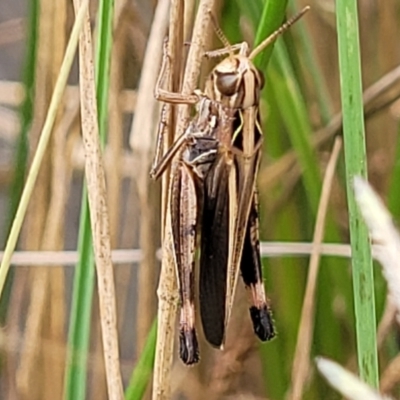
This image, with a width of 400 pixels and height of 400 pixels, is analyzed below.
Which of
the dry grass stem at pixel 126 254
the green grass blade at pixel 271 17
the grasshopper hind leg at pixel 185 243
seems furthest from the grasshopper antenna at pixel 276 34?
the dry grass stem at pixel 126 254

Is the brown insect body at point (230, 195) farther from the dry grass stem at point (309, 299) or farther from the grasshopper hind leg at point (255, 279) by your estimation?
the dry grass stem at point (309, 299)

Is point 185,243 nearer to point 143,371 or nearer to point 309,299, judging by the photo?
point 143,371

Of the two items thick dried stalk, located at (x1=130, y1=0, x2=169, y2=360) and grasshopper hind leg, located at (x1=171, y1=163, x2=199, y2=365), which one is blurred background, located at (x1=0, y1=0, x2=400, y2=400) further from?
grasshopper hind leg, located at (x1=171, y1=163, x2=199, y2=365)

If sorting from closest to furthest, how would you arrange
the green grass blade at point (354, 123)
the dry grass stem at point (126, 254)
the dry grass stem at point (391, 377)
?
the green grass blade at point (354, 123) → the dry grass stem at point (391, 377) → the dry grass stem at point (126, 254)

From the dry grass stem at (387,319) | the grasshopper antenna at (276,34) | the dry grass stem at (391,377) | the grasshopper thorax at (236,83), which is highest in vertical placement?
the grasshopper antenna at (276,34)

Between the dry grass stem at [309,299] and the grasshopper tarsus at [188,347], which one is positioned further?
the dry grass stem at [309,299]

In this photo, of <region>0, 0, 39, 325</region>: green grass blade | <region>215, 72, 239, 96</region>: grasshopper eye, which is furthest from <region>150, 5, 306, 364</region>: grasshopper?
<region>0, 0, 39, 325</region>: green grass blade

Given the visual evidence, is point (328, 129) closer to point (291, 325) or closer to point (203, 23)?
point (291, 325)

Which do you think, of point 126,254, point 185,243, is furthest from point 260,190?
point 185,243
